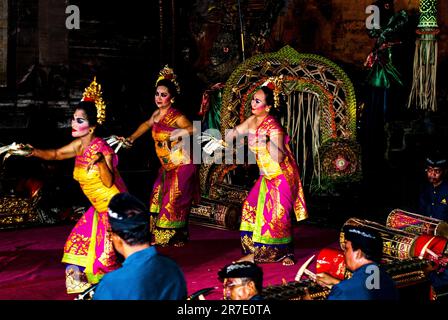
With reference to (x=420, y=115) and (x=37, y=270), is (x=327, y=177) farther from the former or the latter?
(x=37, y=270)

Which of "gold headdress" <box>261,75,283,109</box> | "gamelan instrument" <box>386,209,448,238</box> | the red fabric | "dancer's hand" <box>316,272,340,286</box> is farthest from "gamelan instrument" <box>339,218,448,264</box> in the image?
"dancer's hand" <box>316,272,340,286</box>

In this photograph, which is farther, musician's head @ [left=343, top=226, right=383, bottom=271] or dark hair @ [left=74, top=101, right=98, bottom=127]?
dark hair @ [left=74, top=101, right=98, bottom=127]

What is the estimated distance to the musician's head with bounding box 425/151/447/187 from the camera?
6703 mm

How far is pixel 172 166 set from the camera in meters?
7.56

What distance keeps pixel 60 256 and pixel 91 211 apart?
1457 mm

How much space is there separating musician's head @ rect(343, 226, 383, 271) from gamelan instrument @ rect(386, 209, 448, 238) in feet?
9.21

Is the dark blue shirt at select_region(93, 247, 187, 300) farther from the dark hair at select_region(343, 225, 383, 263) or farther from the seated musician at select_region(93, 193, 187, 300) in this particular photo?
the dark hair at select_region(343, 225, 383, 263)

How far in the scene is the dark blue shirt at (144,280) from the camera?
3297 millimetres

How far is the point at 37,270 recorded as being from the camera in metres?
6.56

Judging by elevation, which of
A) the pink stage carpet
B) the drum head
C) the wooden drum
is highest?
the drum head

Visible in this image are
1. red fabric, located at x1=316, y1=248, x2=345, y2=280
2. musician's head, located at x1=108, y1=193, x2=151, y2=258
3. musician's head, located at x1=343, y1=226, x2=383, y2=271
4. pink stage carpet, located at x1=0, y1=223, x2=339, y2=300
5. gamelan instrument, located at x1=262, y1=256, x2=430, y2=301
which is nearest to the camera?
musician's head, located at x1=108, y1=193, x2=151, y2=258

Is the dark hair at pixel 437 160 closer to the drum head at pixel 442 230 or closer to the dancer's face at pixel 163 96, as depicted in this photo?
the drum head at pixel 442 230

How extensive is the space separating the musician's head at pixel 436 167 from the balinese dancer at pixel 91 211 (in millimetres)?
2722
